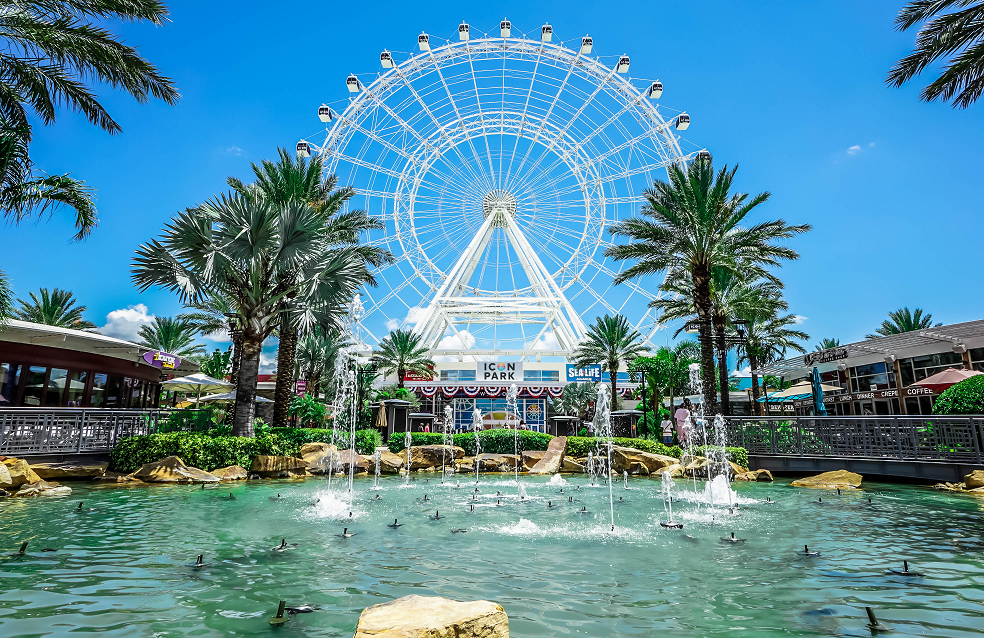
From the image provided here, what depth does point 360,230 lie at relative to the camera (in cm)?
2384

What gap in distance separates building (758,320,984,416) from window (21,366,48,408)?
30.0m

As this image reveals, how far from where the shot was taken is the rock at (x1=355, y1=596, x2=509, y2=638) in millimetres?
3039

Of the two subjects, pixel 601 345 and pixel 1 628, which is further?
pixel 601 345

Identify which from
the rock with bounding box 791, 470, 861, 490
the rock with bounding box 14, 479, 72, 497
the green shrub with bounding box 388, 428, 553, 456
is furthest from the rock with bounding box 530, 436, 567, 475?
the rock with bounding box 14, 479, 72, 497

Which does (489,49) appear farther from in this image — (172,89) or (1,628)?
(1,628)

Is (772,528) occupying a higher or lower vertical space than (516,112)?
lower

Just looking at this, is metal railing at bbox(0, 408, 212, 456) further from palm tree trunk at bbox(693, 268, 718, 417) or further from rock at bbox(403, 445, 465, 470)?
palm tree trunk at bbox(693, 268, 718, 417)

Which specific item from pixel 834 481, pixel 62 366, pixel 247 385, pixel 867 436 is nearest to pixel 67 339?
pixel 62 366

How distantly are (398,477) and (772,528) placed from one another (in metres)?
11.6

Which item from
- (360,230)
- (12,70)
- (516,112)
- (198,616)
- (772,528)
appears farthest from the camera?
(516,112)

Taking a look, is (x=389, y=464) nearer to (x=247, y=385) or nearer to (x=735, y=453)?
(x=247, y=385)

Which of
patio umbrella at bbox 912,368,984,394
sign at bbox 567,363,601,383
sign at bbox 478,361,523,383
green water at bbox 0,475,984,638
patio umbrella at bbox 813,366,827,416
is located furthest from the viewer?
sign at bbox 478,361,523,383

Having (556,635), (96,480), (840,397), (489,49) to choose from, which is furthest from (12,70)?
(840,397)

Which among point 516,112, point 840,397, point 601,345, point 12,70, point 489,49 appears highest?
point 489,49
